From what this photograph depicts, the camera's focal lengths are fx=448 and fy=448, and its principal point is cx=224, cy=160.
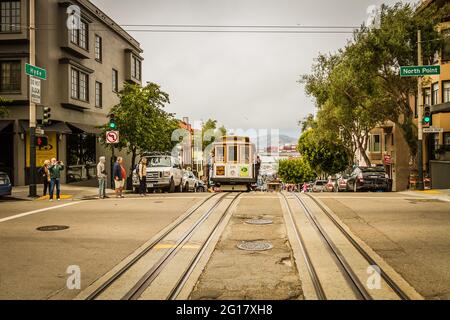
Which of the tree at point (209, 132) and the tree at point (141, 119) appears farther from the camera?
the tree at point (209, 132)

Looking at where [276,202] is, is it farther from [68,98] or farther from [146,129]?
[68,98]

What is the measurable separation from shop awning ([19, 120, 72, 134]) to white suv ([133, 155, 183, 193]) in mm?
5662

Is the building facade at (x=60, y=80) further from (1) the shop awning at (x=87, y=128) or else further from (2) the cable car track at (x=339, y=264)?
(2) the cable car track at (x=339, y=264)

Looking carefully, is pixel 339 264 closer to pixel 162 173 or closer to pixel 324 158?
pixel 162 173

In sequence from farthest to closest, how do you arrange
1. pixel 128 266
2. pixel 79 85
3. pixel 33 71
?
1. pixel 79 85
2. pixel 33 71
3. pixel 128 266

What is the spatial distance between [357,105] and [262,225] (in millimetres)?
20443

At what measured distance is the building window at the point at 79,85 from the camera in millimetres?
28670

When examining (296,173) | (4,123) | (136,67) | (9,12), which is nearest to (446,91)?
(136,67)

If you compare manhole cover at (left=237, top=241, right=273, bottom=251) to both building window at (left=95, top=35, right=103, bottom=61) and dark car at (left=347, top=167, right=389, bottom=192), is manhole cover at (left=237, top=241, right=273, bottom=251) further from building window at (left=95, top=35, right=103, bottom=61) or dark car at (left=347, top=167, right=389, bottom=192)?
building window at (left=95, top=35, right=103, bottom=61)

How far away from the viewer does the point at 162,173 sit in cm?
2312

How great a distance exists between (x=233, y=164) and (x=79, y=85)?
12.4 meters

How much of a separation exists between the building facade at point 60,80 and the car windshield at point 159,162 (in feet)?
Answer: 19.6

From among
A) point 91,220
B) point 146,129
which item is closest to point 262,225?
point 91,220

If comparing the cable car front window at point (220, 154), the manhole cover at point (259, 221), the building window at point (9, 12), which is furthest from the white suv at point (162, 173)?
the manhole cover at point (259, 221)
